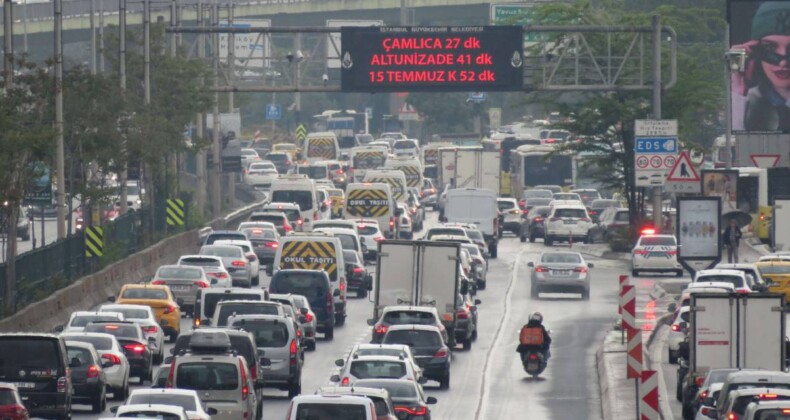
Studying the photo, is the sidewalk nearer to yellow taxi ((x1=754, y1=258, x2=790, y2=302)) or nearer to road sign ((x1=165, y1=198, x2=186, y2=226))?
yellow taxi ((x1=754, y1=258, x2=790, y2=302))

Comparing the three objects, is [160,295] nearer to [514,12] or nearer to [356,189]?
[356,189]

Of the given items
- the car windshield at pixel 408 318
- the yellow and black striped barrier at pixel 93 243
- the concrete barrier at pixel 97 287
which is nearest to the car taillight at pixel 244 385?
the car windshield at pixel 408 318

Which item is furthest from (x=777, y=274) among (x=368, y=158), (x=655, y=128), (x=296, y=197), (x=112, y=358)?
(x=368, y=158)

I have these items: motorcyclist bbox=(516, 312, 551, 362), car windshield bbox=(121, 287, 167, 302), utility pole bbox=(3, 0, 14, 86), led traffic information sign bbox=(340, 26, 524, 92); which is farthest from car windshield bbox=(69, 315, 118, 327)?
led traffic information sign bbox=(340, 26, 524, 92)

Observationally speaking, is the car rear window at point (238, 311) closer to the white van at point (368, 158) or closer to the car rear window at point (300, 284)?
the car rear window at point (300, 284)

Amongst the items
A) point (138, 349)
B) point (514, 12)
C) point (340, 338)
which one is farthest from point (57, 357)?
point (514, 12)

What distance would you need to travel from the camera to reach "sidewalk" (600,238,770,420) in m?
33.0

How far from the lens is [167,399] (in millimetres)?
24906

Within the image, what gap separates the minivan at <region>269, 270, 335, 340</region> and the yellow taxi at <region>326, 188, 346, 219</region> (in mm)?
38205

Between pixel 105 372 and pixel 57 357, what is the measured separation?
4.11m

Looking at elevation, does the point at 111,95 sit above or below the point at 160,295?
above

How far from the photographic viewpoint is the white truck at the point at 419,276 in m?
42.7

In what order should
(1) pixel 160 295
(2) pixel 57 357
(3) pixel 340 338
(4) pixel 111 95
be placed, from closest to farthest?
(2) pixel 57 357 < (1) pixel 160 295 < (3) pixel 340 338 < (4) pixel 111 95

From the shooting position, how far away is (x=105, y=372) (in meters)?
32.7
